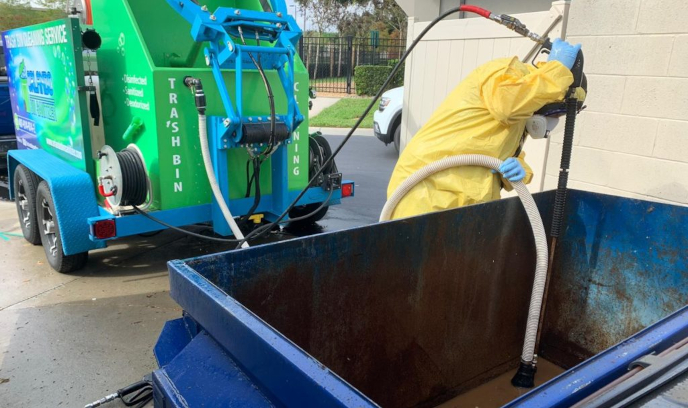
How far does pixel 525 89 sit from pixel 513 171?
39 cm

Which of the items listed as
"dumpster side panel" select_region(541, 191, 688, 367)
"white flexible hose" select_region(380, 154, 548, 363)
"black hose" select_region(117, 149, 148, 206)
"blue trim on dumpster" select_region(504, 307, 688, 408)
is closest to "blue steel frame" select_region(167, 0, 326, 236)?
"black hose" select_region(117, 149, 148, 206)

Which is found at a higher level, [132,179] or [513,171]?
[513,171]

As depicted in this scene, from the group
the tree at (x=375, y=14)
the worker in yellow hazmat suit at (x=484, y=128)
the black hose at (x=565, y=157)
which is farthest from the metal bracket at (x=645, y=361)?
the tree at (x=375, y=14)

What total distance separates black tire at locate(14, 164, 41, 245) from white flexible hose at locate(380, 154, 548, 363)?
361cm

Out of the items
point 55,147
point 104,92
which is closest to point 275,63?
point 104,92

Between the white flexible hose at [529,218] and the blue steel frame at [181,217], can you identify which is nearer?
the white flexible hose at [529,218]

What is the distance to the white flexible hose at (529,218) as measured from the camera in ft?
8.60

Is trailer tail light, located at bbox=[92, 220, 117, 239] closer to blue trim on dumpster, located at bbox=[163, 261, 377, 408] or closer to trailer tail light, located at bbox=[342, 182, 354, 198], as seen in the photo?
trailer tail light, located at bbox=[342, 182, 354, 198]

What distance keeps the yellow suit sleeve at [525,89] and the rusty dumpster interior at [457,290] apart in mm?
484

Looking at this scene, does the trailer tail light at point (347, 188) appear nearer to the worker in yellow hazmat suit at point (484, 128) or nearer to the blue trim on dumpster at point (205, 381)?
the worker in yellow hazmat suit at point (484, 128)

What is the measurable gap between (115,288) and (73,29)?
6.47 ft

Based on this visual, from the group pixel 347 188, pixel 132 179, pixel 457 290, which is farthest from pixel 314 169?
pixel 457 290

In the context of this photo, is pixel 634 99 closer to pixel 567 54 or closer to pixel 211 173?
pixel 567 54

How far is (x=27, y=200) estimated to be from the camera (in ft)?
15.9
